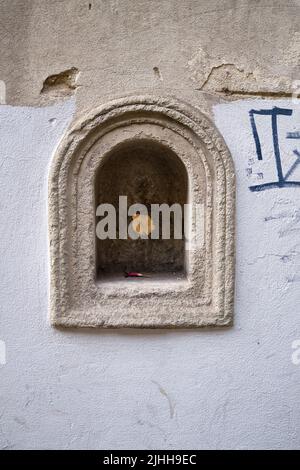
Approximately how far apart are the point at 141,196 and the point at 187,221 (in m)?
0.42

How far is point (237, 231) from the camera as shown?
249 cm

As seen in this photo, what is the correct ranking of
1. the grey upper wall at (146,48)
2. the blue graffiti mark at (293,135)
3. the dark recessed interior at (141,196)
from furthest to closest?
the dark recessed interior at (141,196) < the blue graffiti mark at (293,135) < the grey upper wall at (146,48)

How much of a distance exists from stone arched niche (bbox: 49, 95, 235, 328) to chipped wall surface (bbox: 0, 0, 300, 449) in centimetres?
8

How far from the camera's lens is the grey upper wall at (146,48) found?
7.73 ft

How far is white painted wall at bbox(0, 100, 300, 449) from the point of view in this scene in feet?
8.05

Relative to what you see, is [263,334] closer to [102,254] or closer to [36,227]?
[102,254]

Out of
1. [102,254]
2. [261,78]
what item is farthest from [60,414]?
[261,78]

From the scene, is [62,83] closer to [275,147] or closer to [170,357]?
[275,147]

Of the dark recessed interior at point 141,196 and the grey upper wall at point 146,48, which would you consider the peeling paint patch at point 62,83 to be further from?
the dark recessed interior at point 141,196

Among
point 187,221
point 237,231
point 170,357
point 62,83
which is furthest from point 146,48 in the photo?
point 170,357

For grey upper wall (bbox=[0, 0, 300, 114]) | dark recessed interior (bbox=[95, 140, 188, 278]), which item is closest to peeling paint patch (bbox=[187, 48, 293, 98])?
grey upper wall (bbox=[0, 0, 300, 114])

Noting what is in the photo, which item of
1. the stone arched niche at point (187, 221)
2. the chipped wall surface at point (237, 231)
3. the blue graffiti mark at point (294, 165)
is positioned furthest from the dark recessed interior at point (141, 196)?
the blue graffiti mark at point (294, 165)

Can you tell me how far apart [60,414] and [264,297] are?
1.47 m

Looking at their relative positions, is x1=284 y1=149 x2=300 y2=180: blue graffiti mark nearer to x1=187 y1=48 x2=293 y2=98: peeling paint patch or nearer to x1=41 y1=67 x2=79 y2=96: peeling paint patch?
x1=187 y1=48 x2=293 y2=98: peeling paint patch
